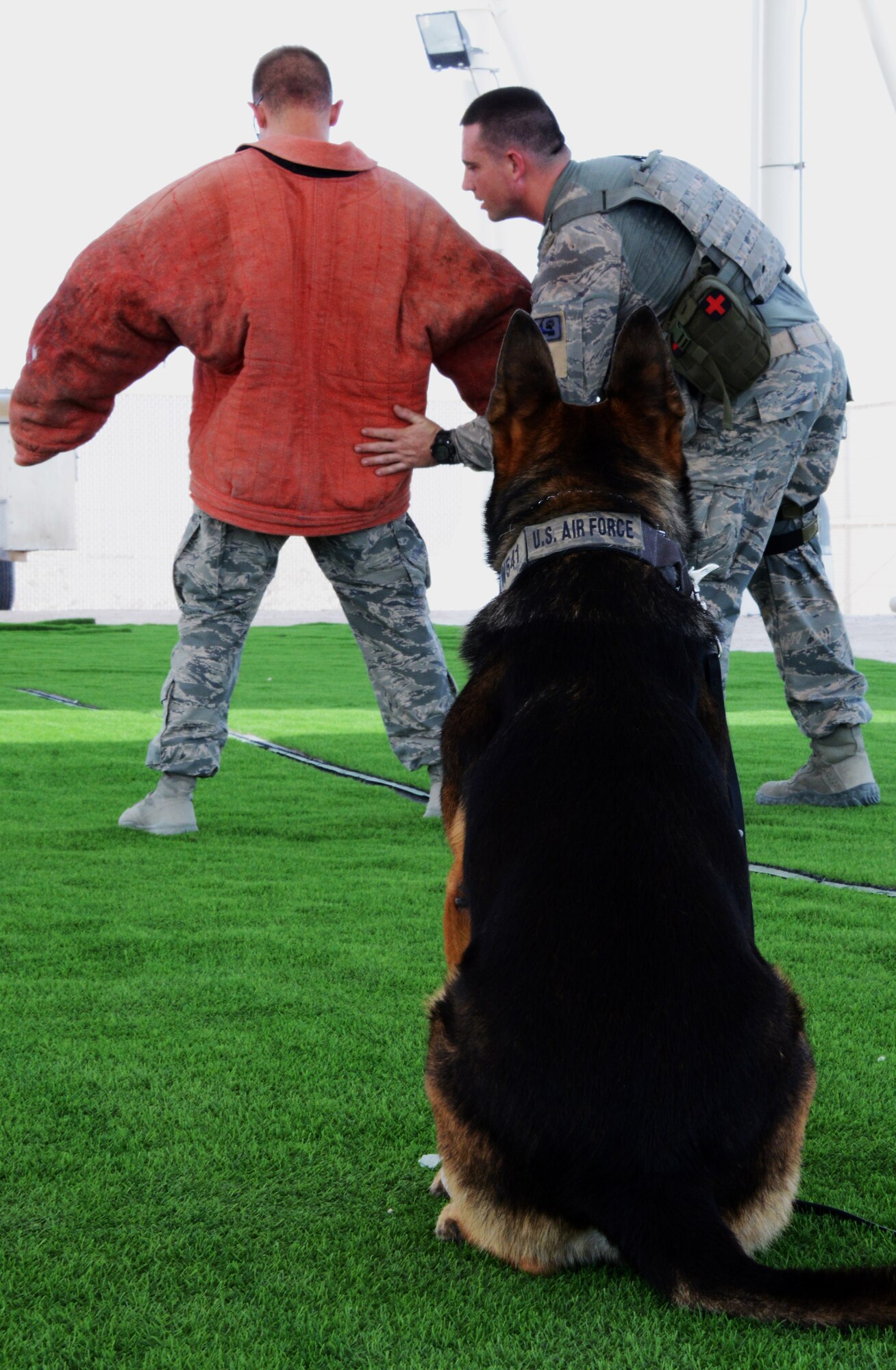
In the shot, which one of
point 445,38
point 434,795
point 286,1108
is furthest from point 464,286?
point 445,38

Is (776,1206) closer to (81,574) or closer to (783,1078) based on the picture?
(783,1078)

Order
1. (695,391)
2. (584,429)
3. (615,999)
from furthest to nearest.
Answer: (695,391), (584,429), (615,999)

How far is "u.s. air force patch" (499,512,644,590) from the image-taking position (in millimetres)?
1626

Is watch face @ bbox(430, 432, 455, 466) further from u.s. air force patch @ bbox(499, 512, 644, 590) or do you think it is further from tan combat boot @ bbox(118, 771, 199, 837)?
u.s. air force patch @ bbox(499, 512, 644, 590)

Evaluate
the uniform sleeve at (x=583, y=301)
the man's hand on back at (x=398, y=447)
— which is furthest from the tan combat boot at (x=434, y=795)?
the uniform sleeve at (x=583, y=301)

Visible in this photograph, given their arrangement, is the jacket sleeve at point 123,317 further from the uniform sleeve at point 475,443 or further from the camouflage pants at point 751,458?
the camouflage pants at point 751,458

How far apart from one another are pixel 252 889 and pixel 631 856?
1.81m

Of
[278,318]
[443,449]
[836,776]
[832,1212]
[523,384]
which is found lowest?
[836,776]

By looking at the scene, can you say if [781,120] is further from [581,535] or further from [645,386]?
[581,535]

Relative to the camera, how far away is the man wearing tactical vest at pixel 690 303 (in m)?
2.81

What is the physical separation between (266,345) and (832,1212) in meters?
2.66

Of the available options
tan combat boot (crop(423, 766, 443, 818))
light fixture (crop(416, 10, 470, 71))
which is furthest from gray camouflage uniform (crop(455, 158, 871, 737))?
light fixture (crop(416, 10, 470, 71))

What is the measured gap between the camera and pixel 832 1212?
142 centimetres

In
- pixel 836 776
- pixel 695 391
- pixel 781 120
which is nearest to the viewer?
pixel 695 391
